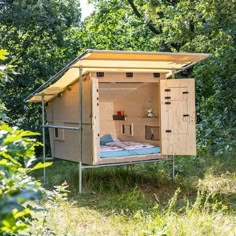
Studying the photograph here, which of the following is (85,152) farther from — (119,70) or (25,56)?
(25,56)

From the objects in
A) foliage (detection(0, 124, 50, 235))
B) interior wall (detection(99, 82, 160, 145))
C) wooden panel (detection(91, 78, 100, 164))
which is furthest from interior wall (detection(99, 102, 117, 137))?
foliage (detection(0, 124, 50, 235))

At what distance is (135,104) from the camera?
7.51 m

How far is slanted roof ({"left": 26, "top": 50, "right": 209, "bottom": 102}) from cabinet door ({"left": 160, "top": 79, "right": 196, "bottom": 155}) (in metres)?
0.32

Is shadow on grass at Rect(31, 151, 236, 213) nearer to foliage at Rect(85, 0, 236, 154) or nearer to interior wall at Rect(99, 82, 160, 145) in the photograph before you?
interior wall at Rect(99, 82, 160, 145)

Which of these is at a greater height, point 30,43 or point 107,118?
point 30,43

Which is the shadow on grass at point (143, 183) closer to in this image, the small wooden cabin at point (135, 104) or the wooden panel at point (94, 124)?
the small wooden cabin at point (135, 104)

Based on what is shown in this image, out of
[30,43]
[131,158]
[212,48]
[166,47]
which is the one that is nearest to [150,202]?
[131,158]

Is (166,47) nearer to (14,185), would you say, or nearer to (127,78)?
(127,78)

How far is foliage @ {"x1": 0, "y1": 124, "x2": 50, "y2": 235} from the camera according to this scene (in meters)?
0.91

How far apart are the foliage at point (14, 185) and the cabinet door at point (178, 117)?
197 inches

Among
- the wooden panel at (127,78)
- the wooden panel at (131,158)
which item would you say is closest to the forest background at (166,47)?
the wooden panel at (131,158)

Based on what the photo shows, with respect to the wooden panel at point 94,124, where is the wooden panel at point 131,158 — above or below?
below

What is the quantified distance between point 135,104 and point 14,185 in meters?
6.46

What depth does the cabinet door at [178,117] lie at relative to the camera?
20.2 feet
